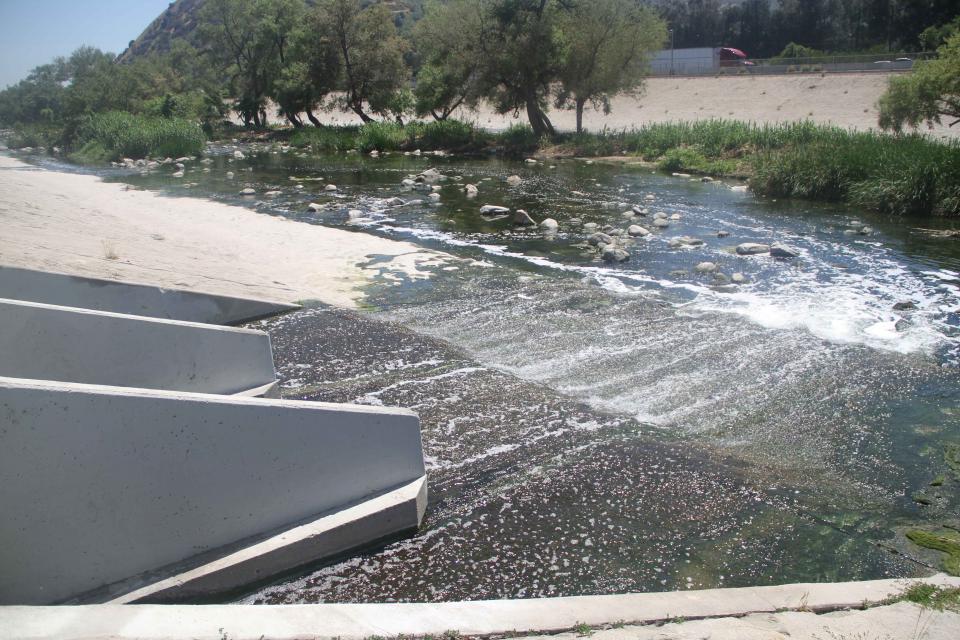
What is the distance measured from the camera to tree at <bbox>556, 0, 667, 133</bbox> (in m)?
38.5

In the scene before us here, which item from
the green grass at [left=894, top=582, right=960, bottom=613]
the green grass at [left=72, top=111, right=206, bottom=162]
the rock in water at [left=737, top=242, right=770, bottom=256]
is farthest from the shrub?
the green grass at [left=894, top=582, right=960, bottom=613]

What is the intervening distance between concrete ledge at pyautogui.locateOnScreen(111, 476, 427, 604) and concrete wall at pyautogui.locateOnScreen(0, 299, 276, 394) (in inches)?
109

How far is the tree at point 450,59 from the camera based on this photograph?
138 ft

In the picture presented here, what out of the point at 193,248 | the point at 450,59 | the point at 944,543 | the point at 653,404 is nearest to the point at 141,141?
the point at 450,59

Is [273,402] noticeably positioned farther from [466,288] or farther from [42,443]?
[466,288]

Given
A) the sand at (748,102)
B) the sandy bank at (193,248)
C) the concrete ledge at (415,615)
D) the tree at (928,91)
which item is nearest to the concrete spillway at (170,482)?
the concrete ledge at (415,615)

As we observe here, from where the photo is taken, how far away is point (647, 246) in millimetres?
17047

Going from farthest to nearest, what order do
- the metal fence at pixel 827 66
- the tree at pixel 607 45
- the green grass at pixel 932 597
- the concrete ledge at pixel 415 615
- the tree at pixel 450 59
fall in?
the metal fence at pixel 827 66 → the tree at pixel 450 59 → the tree at pixel 607 45 → the green grass at pixel 932 597 → the concrete ledge at pixel 415 615

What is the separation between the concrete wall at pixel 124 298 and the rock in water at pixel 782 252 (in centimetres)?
1102

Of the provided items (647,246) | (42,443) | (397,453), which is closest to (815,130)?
(647,246)

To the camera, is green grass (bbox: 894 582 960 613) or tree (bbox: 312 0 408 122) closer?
green grass (bbox: 894 582 960 613)

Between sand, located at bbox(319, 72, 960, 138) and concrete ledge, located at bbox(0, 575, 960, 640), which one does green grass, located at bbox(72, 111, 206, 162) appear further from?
concrete ledge, located at bbox(0, 575, 960, 640)

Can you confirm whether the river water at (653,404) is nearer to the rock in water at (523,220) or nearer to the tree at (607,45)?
the rock in water at (523,220)

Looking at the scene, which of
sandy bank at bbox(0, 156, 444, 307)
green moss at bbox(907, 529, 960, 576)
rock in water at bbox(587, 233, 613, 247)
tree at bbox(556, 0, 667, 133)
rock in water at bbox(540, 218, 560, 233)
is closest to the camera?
green moss at bbox(907, 529, 960, 576)
